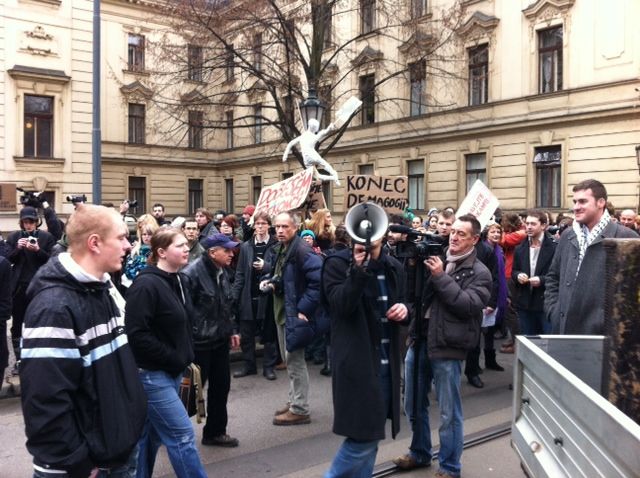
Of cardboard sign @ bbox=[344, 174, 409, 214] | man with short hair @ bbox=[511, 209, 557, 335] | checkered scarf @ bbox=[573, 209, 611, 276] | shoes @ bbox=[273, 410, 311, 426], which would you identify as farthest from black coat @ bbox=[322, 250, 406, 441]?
man with short hair @ bbox=[511, 209, 557, 335]

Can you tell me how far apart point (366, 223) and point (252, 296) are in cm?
432

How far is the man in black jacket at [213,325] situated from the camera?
15.7ft

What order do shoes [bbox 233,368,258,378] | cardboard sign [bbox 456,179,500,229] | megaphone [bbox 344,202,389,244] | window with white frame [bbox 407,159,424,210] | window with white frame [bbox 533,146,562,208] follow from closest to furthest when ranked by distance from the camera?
megaphone [bbox 344,202,389,244], cardboard sign [bbox 456,179,500,229], shoes [bbox 233,368,258,378], window with white frame [bbox 533,146,562,208], window with white frame [bbox 407,159,424,210]

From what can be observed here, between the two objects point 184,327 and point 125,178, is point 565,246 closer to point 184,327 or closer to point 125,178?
point 184,327

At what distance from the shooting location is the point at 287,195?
340 inches

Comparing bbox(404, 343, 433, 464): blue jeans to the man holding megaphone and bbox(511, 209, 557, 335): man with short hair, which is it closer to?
the man holding megaphone

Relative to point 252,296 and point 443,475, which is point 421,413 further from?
point 252,296

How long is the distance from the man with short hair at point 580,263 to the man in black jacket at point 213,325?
265 centimetres

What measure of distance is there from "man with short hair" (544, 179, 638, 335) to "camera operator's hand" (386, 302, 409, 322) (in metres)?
0.94

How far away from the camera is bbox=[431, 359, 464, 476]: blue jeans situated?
14.1 feet

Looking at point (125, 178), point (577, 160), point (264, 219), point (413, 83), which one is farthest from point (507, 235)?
point (125, 178)

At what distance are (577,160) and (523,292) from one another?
14506 mm

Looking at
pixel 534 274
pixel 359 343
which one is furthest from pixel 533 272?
pixel 359 343

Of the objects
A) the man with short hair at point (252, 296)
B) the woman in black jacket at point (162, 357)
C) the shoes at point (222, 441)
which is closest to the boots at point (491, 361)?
the man with short hair at point (252, 296)
